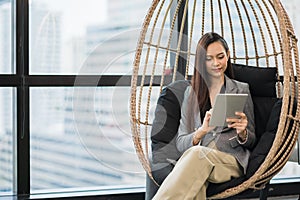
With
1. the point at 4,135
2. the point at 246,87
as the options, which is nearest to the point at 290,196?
the point at 246,87

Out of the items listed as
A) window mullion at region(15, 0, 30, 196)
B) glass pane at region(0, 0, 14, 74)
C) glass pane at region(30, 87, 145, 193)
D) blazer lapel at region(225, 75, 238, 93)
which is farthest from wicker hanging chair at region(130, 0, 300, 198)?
glass pane at region(0, 0, 14, 74)

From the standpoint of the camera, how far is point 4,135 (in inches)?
138

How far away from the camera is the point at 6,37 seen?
3480 mm

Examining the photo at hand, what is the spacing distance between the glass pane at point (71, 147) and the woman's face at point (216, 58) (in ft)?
2.06

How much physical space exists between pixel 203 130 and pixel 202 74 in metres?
0.36

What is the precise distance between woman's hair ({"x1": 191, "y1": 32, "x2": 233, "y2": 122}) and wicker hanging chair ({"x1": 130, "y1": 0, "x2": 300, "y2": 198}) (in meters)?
0.32

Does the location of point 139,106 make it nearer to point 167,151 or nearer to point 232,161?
point 167,151

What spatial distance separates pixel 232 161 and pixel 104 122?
98cm

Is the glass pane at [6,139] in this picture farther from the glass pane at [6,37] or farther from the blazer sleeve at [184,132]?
the blazer sleeve at [184,132]

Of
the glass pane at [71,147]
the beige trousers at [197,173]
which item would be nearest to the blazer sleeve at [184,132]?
the beige trousers at [197,173]

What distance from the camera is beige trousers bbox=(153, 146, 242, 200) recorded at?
2629 millimetres

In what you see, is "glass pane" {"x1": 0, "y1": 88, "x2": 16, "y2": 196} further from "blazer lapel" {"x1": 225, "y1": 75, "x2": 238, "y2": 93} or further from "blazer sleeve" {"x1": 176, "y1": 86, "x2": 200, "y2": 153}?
"blazer lapel" {"x1": 225, "y1": 75, "x2": 238, "y2": 93}

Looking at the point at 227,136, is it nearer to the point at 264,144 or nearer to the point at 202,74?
the point at 264,144

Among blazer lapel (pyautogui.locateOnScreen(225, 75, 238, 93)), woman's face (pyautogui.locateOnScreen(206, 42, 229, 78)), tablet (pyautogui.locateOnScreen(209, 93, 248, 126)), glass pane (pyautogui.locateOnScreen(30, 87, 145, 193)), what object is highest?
woman's face (pyautogui.locateOnScreen(206, 42, 229, 78))
